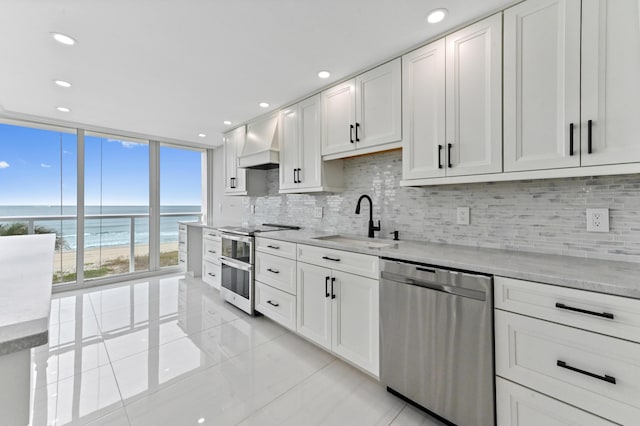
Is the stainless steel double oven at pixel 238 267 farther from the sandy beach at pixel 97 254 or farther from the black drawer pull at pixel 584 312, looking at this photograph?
the black drawer pull at pixel 584 312

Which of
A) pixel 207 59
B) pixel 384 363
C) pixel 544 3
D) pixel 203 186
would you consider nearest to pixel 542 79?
pixel 544 3

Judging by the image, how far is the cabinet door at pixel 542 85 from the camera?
1405 mm

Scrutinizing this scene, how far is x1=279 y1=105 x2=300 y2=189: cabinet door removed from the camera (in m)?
3.01

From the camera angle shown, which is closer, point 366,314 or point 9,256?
point 9,256

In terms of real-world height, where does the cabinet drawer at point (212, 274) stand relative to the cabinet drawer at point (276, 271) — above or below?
below

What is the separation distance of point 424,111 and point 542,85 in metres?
0.66

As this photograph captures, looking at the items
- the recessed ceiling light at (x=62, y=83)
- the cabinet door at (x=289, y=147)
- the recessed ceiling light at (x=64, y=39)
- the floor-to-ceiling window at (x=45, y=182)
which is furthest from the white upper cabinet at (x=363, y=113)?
the floor-to-ceiling window at (x=45, y=182)

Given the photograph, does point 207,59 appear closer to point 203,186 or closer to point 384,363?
point 384,363

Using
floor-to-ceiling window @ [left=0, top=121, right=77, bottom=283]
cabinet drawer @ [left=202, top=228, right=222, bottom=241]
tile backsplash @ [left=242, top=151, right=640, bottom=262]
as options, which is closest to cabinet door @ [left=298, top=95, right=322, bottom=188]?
tile backsplash @ [left=242, top=151, right=640, bottom=262]

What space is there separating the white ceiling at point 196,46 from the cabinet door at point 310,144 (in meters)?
0.17

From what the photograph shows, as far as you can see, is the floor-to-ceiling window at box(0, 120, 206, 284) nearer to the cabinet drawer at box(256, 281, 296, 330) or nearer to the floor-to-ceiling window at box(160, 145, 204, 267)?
the floor-to-ceiling window at box(160, 145, 204, 267)

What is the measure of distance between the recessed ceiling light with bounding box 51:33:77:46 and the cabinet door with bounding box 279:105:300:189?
1811 millimetres

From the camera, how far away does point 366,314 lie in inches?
75.9

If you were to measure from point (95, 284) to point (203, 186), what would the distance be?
2314mm
